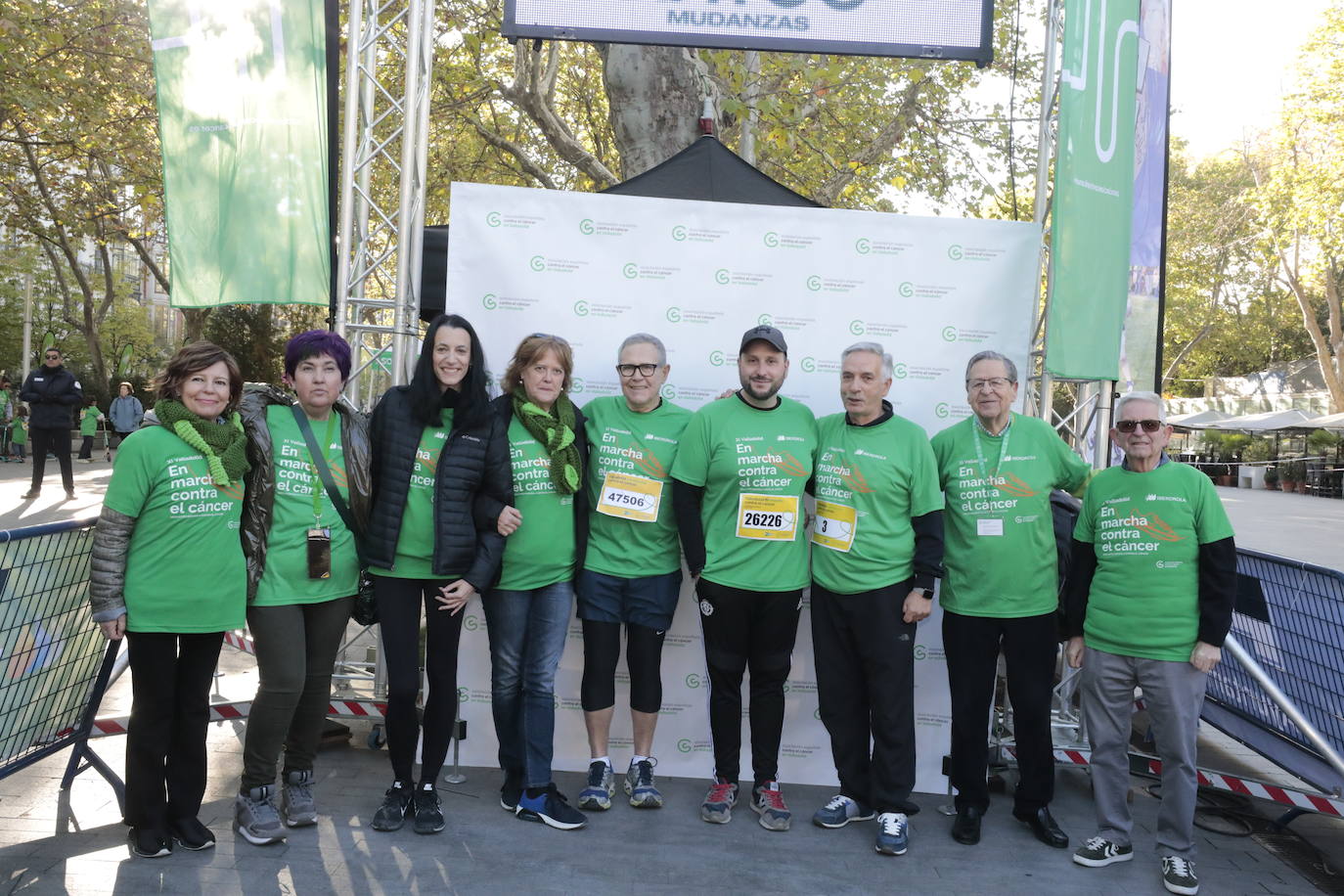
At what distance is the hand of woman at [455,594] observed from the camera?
11.9ft

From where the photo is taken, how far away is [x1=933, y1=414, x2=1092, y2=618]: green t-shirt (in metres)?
3.76

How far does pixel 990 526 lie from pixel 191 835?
308cm

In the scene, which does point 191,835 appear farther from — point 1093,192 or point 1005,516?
point 1093,192

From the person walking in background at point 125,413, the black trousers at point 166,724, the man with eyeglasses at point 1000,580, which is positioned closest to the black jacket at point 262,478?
the black trousers at point 166,724

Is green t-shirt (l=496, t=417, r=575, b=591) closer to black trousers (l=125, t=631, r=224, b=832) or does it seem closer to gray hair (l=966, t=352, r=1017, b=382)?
black trousers (l=125, t=631, r=224, b=832)

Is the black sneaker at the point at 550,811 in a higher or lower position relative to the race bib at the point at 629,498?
lower

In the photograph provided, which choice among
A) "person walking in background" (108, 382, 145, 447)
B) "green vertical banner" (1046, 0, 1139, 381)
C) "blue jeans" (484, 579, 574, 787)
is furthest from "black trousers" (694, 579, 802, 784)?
"person walking in background" (108, 382, 145, 447)

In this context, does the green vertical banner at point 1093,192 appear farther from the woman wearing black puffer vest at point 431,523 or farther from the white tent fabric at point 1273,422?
the white tent fabric at point 1273,422

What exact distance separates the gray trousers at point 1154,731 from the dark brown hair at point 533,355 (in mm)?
2267

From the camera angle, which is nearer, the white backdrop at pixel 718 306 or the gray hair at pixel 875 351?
the gray hair at pixel 875 351

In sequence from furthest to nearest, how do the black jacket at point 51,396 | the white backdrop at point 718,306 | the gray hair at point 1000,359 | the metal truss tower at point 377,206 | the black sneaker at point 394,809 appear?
1. the black jacket at point 51,396
2. the metal truss tower at point 377,206
3. the white backdrop at point 718,306
4. the gray hair at point 1000,359
5. the black sneaker at point 394,809

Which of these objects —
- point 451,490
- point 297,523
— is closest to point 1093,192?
point 451,490

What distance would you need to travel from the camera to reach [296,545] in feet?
11.4

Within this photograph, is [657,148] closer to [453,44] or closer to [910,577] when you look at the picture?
[453,44]
